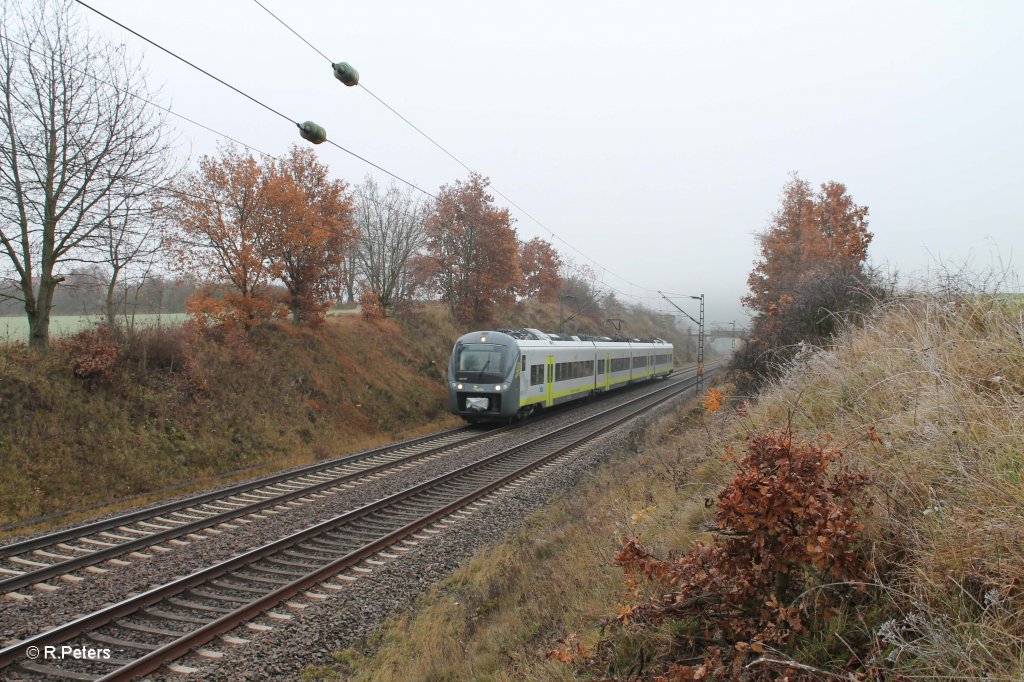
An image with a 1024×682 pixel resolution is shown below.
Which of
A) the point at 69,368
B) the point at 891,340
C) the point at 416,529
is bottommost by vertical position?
the point at 416,529

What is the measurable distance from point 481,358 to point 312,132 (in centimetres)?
1205

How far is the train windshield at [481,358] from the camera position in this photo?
1917 cm

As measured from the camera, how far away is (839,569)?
289cm

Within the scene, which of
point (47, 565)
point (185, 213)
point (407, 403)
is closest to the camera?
point (47, 565)

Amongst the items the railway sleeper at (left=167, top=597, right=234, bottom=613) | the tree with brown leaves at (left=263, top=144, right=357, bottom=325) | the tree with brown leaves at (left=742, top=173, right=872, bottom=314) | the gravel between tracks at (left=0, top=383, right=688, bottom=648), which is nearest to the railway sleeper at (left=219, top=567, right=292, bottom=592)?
the gravel between tracks at (left=0, top=383, right=688, bottom=648)

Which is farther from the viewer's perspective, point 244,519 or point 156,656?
point 244,519

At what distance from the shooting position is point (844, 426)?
494 cm

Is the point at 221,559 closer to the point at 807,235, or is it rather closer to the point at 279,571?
the point at 279,571

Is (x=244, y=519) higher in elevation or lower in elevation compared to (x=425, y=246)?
lower

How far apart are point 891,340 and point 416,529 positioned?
667 cm

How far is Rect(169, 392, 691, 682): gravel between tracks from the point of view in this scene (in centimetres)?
507

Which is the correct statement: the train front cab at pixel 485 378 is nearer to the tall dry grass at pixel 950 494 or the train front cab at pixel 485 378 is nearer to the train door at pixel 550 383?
the train door at pixel 550 383

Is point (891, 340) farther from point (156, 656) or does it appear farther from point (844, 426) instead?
point (156, 656)

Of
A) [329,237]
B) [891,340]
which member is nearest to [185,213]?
[329,237]
